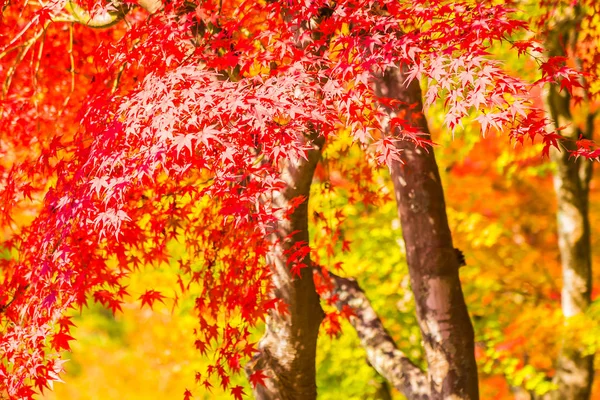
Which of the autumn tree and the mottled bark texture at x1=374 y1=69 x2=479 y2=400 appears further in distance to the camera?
the autumn tree

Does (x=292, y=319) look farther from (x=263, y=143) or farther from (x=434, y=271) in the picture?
(x=263, y=143)

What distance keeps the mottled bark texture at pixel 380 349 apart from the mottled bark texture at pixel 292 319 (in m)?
0.66

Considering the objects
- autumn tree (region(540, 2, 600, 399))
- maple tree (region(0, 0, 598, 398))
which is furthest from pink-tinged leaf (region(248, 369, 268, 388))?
autumn tree (region(540, 2, 600, 399))

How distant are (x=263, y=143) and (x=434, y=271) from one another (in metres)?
2.24

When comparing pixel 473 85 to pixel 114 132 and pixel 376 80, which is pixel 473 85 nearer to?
pixel 114 132

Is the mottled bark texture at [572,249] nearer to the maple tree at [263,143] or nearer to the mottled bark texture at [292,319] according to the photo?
the maple tree at [263,143]

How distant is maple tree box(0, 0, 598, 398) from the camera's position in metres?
3.33

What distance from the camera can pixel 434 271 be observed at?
16.8 ft

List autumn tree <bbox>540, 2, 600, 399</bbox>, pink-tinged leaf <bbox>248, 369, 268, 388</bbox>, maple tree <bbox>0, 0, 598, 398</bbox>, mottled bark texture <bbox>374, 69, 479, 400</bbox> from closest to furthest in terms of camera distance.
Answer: maple tree <bbox>0, 0, 598, 398</bbox> → pink-tinged leaf <bbox>248, 369, 268, 388</bbox> → mottled bark texture <bbox>374, 69, 479, 400</bbox> → autumn tree <bbox>540, 2, 600, 399</bbox>

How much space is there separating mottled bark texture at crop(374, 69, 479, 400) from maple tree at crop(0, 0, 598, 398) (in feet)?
0.04

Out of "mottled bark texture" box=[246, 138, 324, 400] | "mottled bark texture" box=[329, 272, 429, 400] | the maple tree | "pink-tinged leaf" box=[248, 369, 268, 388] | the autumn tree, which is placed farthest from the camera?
the autumn tree

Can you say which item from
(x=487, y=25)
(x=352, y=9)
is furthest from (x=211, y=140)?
(x=487, y=25)

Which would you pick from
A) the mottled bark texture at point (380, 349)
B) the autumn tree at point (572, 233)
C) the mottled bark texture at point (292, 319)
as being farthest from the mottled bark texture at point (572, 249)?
the mottled bark texture at point (292, 319)

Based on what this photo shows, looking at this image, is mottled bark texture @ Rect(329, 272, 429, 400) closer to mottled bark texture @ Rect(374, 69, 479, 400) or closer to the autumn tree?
mottled bark texture @ Rect(374, 69, 479, 400)
